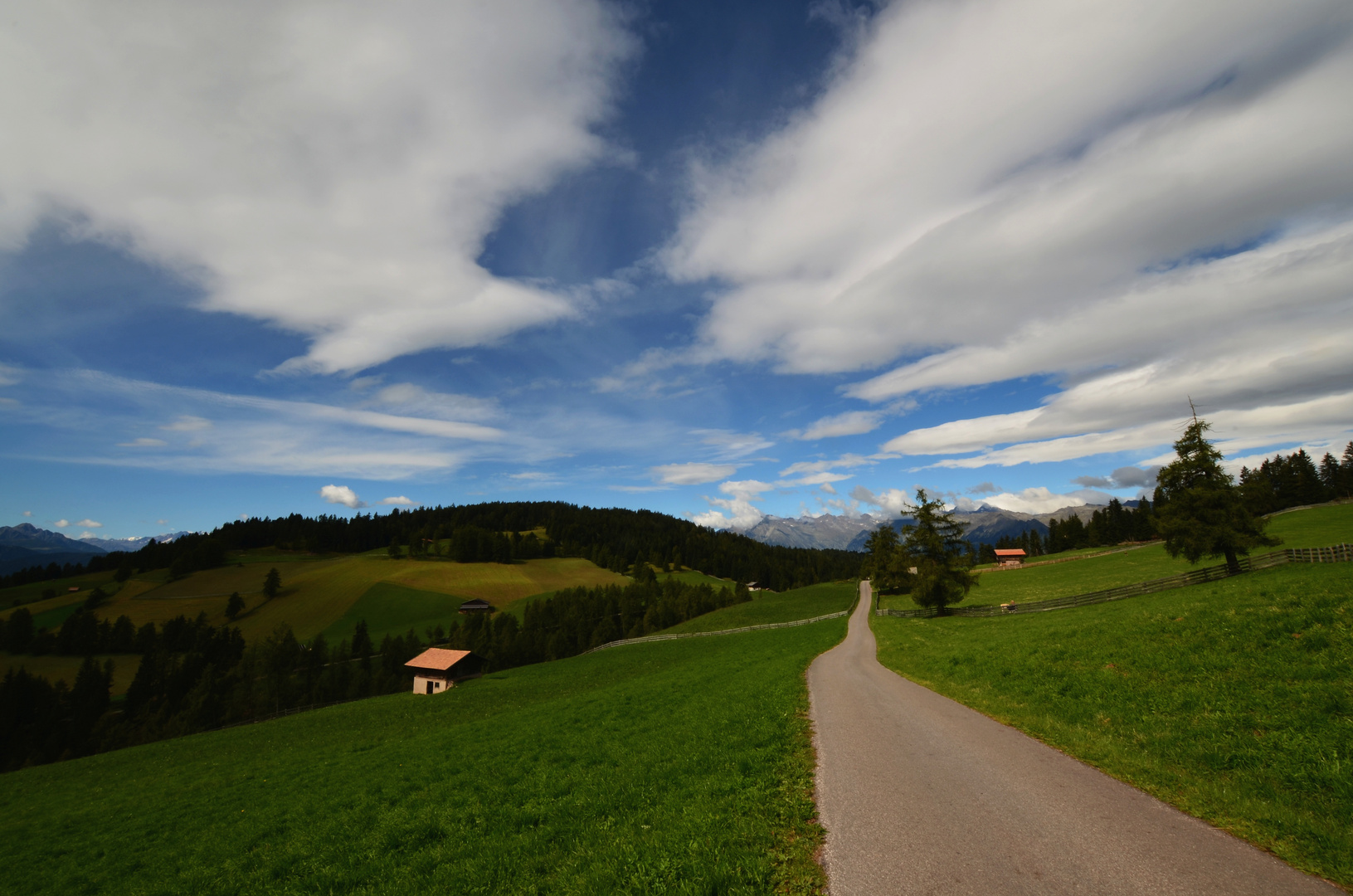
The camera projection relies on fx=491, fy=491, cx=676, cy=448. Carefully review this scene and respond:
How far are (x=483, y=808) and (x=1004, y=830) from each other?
10.6 metres

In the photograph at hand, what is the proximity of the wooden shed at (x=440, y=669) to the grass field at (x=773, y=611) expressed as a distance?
94.5 feet

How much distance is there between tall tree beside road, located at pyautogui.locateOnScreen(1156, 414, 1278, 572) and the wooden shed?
6987 centimetres

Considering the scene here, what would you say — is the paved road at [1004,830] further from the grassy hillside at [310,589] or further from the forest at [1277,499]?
the grassy hillside at [310,589]

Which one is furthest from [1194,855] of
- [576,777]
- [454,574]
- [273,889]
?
[454,574]

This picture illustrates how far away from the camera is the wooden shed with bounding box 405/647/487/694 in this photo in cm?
6109

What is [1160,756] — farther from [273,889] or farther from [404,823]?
[273,889]

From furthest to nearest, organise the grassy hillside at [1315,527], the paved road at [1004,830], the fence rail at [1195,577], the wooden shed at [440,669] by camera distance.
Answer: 1. the wooden shed at [440,669]
2. the grassy hillside at [1315,527]
3. the fence rail at [1195,577]
4. the paved road at [1004,830]

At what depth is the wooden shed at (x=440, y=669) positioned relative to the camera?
6109 cm

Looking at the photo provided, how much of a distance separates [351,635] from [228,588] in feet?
177

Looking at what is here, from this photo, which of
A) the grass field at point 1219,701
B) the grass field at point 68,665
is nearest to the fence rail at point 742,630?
the grass field at point 1219,701

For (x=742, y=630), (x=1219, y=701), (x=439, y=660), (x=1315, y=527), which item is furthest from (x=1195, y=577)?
(x=439, y=660)

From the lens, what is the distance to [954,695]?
17812 millimetres

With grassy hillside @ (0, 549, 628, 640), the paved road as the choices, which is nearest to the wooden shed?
grassy hillside @ (0, 549, 628, 640)

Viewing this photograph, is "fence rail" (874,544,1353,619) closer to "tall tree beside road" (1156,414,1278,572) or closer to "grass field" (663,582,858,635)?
"tall tree beside road" (1156,414,1278,572)
